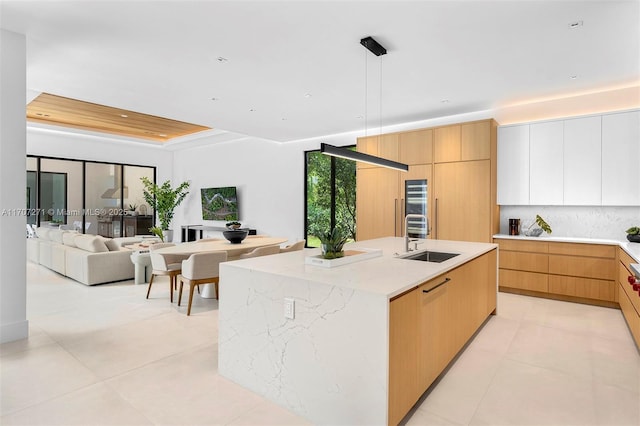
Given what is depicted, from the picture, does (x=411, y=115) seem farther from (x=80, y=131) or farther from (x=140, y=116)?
(x=80, y=131)

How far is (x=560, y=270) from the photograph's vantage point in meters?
4.58

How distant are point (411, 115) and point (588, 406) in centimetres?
450

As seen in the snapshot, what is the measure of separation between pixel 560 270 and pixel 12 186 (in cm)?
620

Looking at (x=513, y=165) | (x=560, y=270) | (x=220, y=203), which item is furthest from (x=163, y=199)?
(x=560, y=270)

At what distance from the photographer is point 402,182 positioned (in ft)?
19.1

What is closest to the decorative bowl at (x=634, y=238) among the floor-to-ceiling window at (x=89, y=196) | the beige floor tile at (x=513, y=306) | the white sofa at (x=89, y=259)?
the beige floor tile at (x=513, y=306)

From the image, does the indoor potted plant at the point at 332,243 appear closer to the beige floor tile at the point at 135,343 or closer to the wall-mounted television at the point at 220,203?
the beige floor tile at the point at 135,343

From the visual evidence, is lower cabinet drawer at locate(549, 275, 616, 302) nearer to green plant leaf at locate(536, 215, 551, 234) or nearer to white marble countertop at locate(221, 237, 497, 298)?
green plant leaf at locate(536, 215, 551, 234)

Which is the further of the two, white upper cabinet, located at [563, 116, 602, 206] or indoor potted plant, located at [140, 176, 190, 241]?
indoor potted plant, located at [140, 176, 190, 241]

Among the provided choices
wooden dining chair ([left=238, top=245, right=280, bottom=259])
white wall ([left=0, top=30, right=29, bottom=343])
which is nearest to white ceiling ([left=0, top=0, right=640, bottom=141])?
white wall ([left=0, top=30, right=29, bottom=343])

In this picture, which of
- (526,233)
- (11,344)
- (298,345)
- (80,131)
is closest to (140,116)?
(80,131)

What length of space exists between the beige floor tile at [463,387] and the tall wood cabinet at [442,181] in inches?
103

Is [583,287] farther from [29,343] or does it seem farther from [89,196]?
[89,196]

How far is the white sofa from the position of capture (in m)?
5.35
